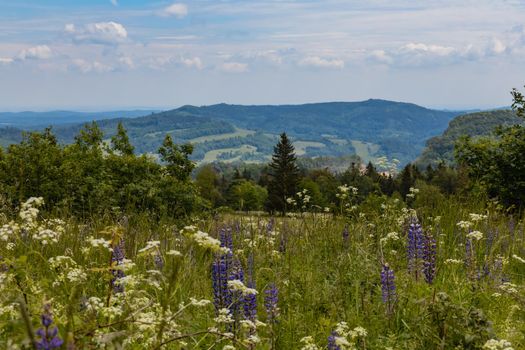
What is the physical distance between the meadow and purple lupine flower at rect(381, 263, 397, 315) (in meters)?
0.01

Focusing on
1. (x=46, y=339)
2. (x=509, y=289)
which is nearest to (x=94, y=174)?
(x=509, y=289)

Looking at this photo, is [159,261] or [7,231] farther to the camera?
[159,261]

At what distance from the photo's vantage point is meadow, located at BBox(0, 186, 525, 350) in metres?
2.72

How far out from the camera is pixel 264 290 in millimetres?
5633

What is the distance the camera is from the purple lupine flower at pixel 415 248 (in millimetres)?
5617

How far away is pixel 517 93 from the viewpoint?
22.1 metres

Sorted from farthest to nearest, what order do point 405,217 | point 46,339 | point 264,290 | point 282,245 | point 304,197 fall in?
point 304,197 < point 405,217 < point 282,245 < point 264,290 < point 46,339

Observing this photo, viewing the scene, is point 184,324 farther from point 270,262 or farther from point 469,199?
point 469,199

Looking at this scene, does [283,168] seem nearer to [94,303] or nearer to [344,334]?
[344,334]

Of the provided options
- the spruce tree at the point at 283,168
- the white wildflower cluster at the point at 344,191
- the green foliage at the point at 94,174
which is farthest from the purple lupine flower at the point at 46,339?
the spruce tree at the point at 283,168

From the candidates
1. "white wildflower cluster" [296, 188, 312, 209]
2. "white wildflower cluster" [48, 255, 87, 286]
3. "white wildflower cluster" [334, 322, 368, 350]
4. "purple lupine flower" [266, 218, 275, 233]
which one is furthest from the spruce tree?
"white wildflower cluster" [334, 322, 368, 350]

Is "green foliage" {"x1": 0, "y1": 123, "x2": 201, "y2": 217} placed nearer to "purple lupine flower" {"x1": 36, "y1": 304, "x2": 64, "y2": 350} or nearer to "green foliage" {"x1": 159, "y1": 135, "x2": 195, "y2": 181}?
"green foliage" {"x1": 159, "y1": 135, "x2": 195, "y2": 181}

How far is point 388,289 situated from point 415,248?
3.60 feet

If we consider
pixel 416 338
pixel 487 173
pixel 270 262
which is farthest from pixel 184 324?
pixel 487 173
